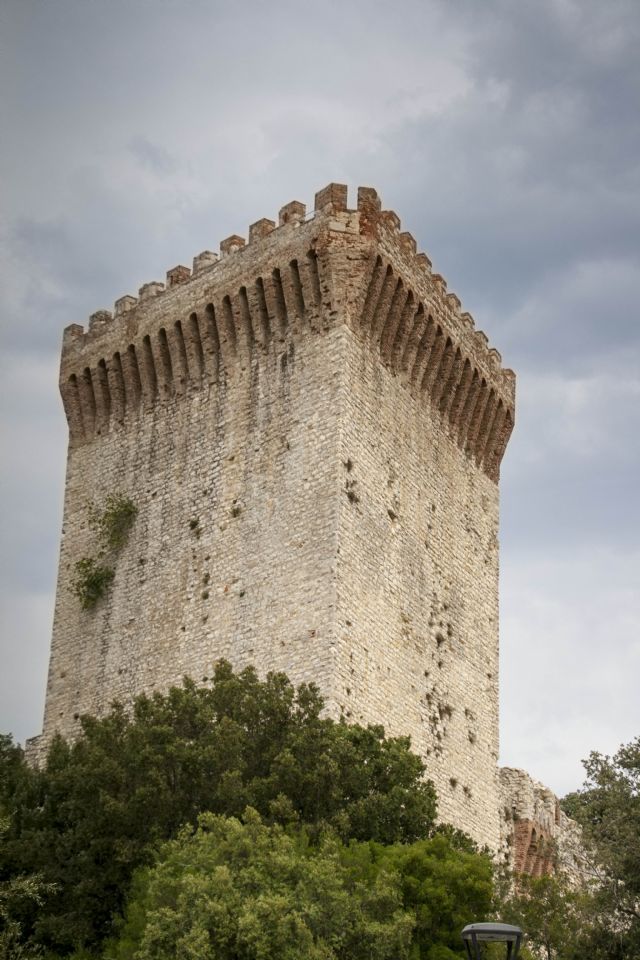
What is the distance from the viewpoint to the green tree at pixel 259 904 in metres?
16.8

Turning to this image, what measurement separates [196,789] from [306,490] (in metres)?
6.15

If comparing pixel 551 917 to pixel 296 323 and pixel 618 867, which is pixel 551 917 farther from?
pixel 296 323

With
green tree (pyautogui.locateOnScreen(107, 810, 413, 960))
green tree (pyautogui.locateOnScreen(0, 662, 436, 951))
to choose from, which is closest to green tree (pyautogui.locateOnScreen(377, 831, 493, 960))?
green tree (pyautogui.locateOnScreen(107, 810, 413, 960))

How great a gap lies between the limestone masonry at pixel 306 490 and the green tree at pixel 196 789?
6.59ft

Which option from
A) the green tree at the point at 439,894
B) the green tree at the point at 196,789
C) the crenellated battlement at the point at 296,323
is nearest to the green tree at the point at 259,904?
the green tree at the point at 439,894

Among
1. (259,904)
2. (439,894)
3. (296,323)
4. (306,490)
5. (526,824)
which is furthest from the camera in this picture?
(526,824)

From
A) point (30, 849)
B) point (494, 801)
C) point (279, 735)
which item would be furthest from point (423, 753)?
point (30, 849)

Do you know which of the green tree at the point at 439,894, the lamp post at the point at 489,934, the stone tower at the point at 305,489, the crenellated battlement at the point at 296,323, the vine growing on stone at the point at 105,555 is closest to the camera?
the lamp post at the point at 489,934

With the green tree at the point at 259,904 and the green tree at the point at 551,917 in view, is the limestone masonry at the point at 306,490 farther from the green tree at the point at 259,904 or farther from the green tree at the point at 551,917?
the green tree at the point at 259,904

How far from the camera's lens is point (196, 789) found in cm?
2061

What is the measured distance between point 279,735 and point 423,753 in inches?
206

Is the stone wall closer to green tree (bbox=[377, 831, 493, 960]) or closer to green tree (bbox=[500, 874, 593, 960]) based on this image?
green tree (bbox=[500, 874, 593, 960])

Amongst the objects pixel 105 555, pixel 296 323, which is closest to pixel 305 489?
pixel 296 323

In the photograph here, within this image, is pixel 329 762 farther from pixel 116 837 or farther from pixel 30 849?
pixel 30 849
